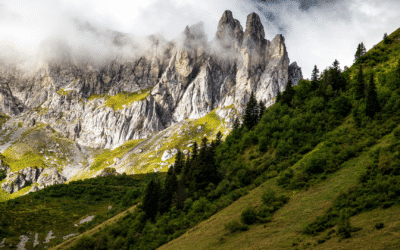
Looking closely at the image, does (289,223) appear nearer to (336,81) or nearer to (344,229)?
(344,229)

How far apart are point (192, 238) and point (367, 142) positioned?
24846 mm

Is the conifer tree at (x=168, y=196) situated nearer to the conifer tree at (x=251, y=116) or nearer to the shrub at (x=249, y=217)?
the shrub at (x=249, y=217)

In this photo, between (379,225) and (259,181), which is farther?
(259,181)

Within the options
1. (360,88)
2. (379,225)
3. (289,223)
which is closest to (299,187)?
(289,223)

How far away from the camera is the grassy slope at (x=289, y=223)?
18413 mm

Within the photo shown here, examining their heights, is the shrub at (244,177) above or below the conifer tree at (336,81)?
below

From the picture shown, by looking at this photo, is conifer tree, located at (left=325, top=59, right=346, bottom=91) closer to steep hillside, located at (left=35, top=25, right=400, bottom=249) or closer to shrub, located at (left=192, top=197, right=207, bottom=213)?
steep hillside, located at (left=35, top=25, right=400, bottom=249)

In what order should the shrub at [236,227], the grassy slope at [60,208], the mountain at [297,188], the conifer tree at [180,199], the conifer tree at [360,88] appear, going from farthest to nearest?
the grassy slope at [60,208] → the conifer tree at [180,199] → the conifer tree at [360,88] → the shrub at [236,227] → the mountain at [297,188]

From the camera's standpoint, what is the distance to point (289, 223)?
2062 centimetres

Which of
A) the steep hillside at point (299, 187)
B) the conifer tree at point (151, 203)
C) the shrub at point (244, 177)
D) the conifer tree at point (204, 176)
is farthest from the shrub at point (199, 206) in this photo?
the conifer tree at point (151, 203)

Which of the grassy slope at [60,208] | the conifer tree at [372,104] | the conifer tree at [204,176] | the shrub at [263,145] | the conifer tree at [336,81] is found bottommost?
the grassy slope at [60,208]

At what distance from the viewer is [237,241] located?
2111 centimetres

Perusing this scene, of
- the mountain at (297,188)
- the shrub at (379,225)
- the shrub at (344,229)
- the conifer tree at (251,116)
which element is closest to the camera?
the shrub at (379,225)

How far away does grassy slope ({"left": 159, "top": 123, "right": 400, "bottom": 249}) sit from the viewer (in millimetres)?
18413
